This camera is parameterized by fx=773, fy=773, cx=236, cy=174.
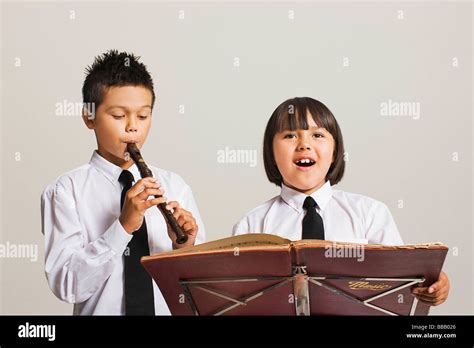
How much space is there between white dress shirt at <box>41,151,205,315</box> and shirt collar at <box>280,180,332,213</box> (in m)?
0.25

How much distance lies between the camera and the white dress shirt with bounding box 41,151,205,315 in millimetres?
1910

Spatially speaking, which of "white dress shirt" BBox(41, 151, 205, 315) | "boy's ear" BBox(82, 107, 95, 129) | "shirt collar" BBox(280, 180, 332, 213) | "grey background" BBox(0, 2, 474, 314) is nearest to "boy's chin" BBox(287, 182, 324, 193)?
"shirt collar" BBox(280, 180, 332, 213)

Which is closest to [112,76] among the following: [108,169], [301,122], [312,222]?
[108,169]

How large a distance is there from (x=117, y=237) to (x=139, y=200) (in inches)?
4.4

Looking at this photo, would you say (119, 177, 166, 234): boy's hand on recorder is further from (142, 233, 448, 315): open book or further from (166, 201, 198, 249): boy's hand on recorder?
(142, 233, 448, 315): open book

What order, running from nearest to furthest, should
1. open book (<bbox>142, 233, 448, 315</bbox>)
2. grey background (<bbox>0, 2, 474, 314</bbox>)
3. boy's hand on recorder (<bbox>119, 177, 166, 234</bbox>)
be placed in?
open book (<bbox>142, 233, 448, 315</bbox>) → boy's hand on recorder (<bbox>119, 177, 166, 234</bbox>) → grey background (<bbox>0, 2, 474, 314</bbox>)

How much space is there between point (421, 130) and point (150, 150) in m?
0.92

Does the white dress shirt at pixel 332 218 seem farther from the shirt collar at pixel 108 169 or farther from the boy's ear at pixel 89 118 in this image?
the boy's ear at pixel 89 118

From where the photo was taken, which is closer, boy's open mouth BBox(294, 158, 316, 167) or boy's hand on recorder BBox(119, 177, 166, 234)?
boy's hand on recorder BBox(119, 177, 166, 234)

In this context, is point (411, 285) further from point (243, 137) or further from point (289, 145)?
point (243, 137)

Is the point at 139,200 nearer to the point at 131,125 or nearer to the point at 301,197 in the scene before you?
the point at 131,125

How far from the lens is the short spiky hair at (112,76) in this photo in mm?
2080

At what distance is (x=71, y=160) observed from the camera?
2492 millimetres
